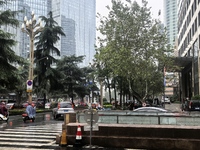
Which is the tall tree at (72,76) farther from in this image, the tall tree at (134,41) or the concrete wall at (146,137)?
the concrete wall at (146,137)

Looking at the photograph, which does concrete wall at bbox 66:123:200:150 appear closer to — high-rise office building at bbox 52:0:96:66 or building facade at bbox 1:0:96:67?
building facade at bbox 1:0:96:67

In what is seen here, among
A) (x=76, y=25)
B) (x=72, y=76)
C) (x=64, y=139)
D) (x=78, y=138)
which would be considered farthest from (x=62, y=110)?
(x=76, y=25)

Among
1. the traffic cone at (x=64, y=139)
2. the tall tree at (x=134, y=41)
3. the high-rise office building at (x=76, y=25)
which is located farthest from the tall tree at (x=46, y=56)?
the high-rise office building at (x=76, y=25)

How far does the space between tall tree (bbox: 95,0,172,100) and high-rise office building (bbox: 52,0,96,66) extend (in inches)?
2284

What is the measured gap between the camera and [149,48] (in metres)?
29.5

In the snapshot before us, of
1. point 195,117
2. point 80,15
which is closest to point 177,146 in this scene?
point 195,117

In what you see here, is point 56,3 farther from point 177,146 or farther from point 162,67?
point 177,146

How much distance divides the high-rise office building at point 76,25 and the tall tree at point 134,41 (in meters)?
58.0

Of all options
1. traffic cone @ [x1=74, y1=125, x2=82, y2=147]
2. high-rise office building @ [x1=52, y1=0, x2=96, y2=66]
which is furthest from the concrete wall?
high-rise office building @ [x1=52, y1=0, x2=96, y2=66]

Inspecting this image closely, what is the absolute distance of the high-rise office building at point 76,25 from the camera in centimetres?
9131

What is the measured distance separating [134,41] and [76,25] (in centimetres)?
8205

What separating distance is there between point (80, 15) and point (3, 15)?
91.9 meters

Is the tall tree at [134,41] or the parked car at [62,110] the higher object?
the tall tree at [134,41]

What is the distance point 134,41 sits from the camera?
97.1ft
